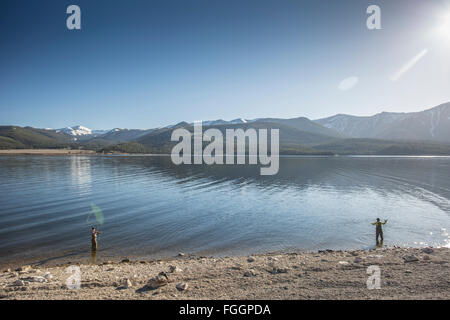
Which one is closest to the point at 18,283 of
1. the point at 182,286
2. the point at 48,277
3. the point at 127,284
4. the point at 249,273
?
the point at 48,277

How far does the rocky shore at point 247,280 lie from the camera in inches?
489

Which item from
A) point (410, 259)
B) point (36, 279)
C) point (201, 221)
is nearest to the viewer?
point (36, 279)

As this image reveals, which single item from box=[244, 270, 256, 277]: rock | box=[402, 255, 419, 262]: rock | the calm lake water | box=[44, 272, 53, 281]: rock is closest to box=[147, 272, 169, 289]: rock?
box=[244, 270, 256, 277]: rock

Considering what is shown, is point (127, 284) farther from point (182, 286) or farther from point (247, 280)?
point (247, 280)

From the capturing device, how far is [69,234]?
86.0 feet

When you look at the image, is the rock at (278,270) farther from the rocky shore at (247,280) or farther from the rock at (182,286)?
the rock at (182,286)

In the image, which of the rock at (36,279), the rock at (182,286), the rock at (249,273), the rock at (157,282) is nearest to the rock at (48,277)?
the rock at (36,279)

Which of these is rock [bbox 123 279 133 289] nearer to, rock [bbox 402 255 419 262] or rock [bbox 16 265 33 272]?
rock [bbox 16 265 33 272]

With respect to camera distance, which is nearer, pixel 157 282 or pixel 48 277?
pixel 157 282

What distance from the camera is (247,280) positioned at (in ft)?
46.9

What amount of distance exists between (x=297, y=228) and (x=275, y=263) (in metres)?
13.2

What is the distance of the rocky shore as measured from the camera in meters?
12.4
